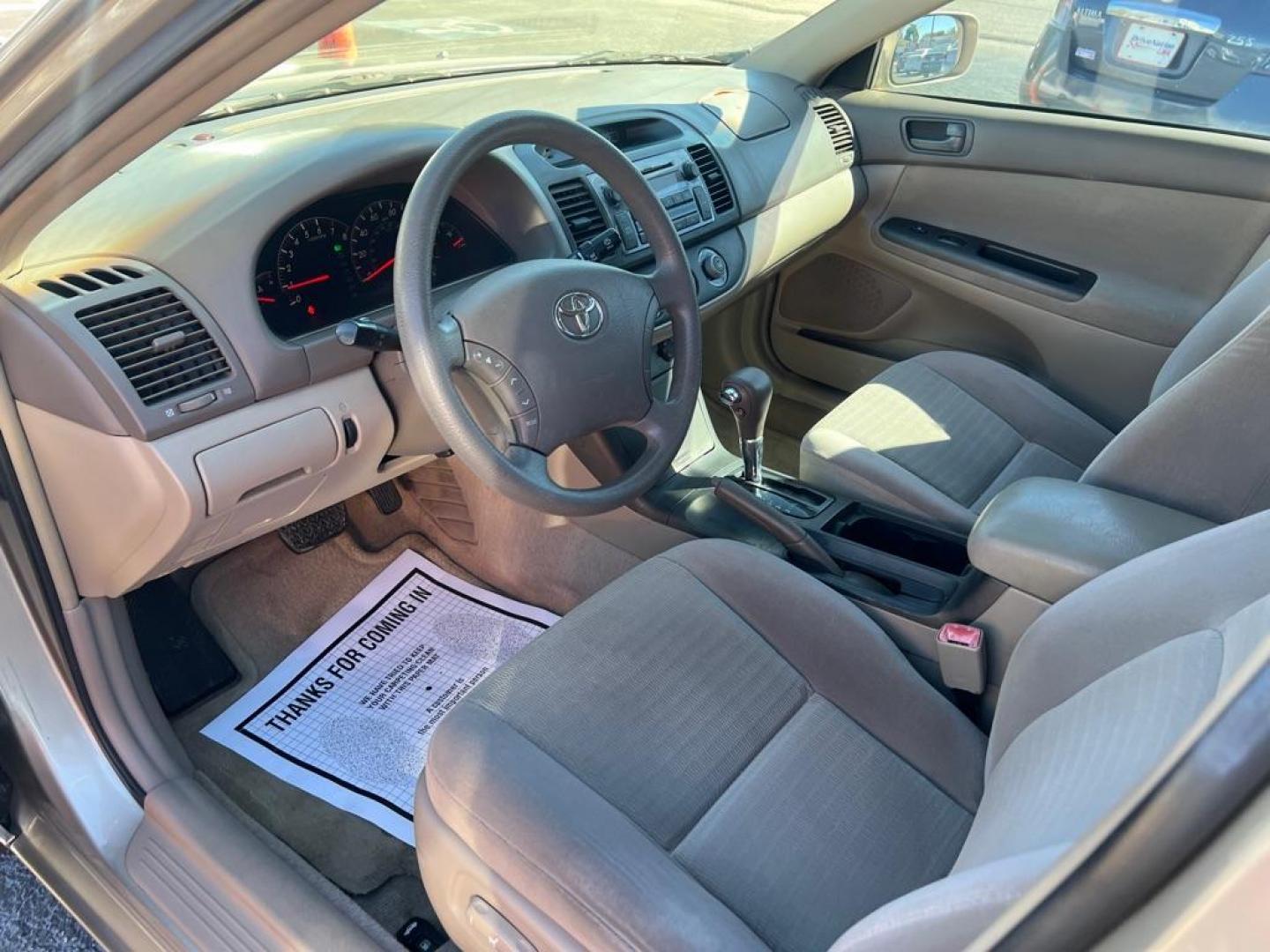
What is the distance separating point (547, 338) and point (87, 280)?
1.76 ft

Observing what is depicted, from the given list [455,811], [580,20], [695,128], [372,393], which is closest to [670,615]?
[455,811]

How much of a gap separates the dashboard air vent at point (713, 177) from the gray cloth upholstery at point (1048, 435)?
1.52ft

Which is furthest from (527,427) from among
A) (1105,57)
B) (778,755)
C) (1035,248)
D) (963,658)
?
(1105,57)

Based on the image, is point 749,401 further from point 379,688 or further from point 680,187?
point 379,688

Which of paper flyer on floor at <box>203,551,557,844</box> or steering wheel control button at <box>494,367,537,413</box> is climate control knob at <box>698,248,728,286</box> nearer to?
paper flyer on floor at <box>203,551,557,844</box>

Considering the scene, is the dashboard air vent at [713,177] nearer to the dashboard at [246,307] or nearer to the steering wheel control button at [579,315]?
the dashboard at [246,307]

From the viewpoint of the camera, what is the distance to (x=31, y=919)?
5.16 feet

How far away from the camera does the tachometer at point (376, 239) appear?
1.55m

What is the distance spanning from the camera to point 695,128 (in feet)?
7.14

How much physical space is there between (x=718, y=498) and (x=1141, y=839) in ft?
4.29

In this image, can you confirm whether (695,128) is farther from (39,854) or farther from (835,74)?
(39,854)

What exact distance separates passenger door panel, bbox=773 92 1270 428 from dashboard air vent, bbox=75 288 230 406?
164cm

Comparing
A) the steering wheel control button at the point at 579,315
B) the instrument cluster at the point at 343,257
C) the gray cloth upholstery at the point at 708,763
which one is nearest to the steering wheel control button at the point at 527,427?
the steering wheel control button at the point at 579,315

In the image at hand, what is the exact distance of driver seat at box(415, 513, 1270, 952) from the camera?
0.83 meters
